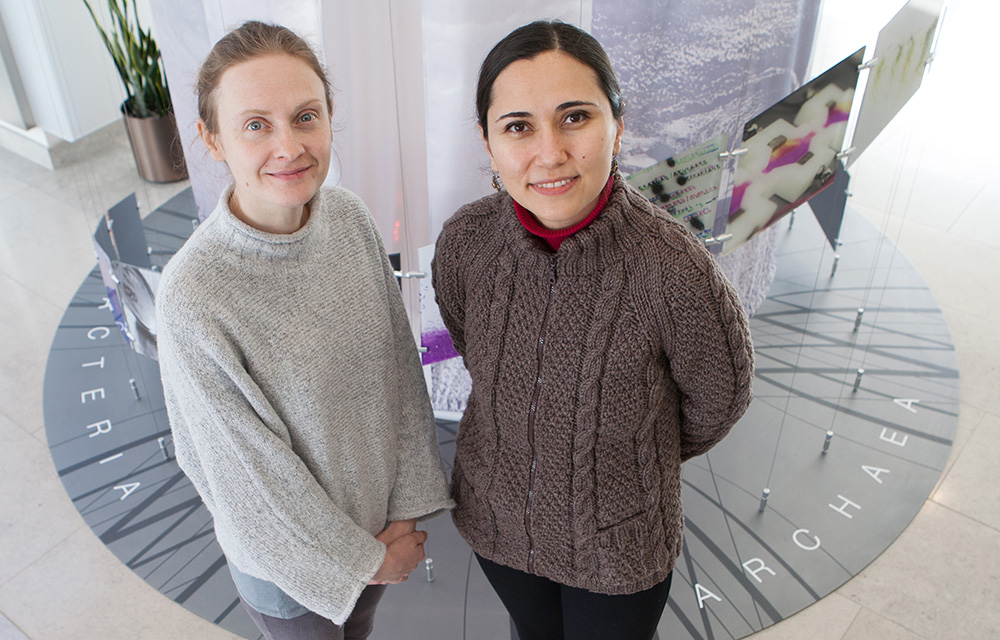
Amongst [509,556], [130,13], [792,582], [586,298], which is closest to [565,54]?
[586,298]

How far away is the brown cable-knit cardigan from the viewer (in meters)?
1.16

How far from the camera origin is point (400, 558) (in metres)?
1.39

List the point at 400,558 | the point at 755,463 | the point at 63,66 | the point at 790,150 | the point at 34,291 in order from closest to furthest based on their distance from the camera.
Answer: the point at 400,558, the point at 790,150, the point at 755,463, the point at 63,66, the point at 34,291

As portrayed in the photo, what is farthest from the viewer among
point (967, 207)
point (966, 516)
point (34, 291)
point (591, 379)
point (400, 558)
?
point (967, 207)

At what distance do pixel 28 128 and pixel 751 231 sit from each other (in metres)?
2.74

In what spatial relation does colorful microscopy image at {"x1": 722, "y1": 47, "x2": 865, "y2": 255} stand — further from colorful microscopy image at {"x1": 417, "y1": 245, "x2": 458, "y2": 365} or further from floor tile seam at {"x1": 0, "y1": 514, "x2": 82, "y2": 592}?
floor tile seam at {"x1": 0, "y1": 514, "x2": 82, "y2": 592}

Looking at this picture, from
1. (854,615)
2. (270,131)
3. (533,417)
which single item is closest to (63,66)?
(270,131)

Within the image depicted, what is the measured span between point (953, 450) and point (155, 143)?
92.4 inches

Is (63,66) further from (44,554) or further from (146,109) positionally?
(44,554)

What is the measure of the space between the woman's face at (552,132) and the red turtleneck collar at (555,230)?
0.12ft

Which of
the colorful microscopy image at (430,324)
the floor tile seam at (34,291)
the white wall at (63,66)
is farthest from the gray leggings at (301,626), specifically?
the floor tile seam at (34,291)

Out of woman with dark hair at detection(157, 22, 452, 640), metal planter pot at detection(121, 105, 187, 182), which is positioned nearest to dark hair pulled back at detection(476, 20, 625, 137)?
woman with dark hair at detection(157, 22, 452, 640)

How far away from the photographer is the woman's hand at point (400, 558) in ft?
4.43

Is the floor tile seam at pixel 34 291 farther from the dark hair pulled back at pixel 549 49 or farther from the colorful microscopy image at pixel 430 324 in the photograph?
the dark hair pulled back at pixel 549 49
